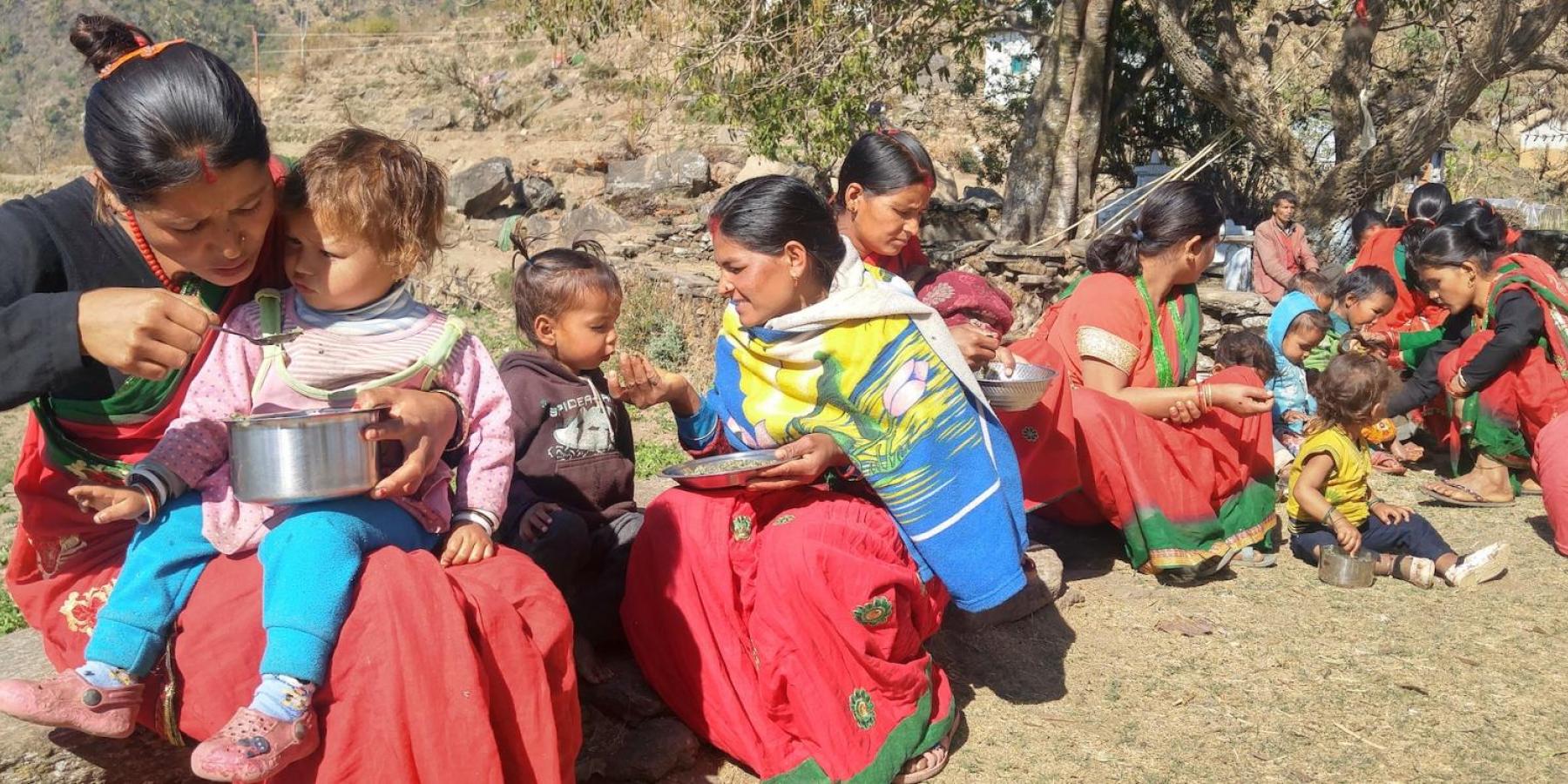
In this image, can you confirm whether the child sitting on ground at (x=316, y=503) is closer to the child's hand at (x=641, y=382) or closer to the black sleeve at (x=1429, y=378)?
the child's hand at (x=641, y=382)

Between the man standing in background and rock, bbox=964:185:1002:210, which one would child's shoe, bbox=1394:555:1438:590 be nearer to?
the man standing in background

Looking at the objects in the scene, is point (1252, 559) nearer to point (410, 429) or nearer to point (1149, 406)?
point (1149, 406)

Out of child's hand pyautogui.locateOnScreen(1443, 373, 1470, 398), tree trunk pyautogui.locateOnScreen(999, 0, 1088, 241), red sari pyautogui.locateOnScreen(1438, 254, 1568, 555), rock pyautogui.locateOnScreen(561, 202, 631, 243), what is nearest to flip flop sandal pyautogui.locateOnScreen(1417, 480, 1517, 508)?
red sari pyautogui.locateOnScreen(1438, 254, 1568, 555)

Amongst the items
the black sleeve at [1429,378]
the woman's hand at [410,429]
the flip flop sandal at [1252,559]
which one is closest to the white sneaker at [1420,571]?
the flip flop sandal at [1252,559]

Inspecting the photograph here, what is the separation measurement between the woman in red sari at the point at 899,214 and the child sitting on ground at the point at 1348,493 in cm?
176

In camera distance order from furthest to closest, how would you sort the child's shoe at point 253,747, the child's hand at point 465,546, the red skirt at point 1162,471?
the red skirt at point 1162,471 < the child's hand at point 465,546 < the child's shoe at point 253,747

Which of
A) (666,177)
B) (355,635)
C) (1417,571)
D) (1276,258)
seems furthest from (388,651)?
(666,177)

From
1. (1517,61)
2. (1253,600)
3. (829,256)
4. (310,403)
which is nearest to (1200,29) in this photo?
(1517,61)

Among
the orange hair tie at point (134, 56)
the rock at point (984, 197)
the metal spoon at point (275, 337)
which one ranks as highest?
the orange hair tie at point (134, 56)

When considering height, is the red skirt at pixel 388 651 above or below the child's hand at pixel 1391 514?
above

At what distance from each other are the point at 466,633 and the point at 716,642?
37.1 inches

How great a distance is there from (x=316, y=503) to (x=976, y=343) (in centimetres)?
205

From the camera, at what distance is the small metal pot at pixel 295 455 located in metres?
1.96

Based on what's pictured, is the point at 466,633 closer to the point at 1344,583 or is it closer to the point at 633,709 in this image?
the point at 633,709
